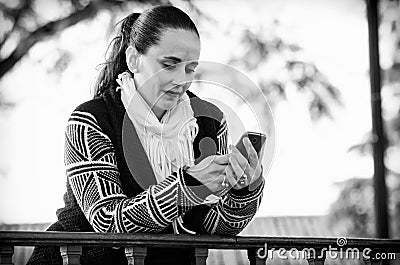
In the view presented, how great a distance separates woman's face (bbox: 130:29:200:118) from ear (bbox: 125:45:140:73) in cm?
2

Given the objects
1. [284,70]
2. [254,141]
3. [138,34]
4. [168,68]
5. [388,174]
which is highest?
[284,70]

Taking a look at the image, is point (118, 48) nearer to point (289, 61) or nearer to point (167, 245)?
point (167, 245)

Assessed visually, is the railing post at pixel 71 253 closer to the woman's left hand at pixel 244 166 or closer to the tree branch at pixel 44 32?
the woman's left hand at pixel 244 166

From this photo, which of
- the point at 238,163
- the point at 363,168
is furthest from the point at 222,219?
the point at 363,168

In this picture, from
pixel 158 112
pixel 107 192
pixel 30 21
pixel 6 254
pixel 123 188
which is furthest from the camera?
pixel 30 21

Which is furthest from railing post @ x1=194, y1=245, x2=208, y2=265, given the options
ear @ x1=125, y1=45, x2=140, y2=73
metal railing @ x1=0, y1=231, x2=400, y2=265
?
ear @ x1=125, y1=45, x2=140, y2=73

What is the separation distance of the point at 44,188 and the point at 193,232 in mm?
1476

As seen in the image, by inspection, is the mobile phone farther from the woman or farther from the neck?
the neck

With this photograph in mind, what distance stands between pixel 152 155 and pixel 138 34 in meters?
0.29

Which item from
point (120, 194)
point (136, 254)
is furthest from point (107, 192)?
point (136, 254)

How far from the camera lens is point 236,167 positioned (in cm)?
→ 158

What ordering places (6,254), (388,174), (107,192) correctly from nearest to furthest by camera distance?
(6,254) < (107,192) < (388,174)

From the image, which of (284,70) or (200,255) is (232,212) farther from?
(284,70)

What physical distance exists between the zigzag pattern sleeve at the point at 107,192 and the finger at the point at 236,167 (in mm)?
92
